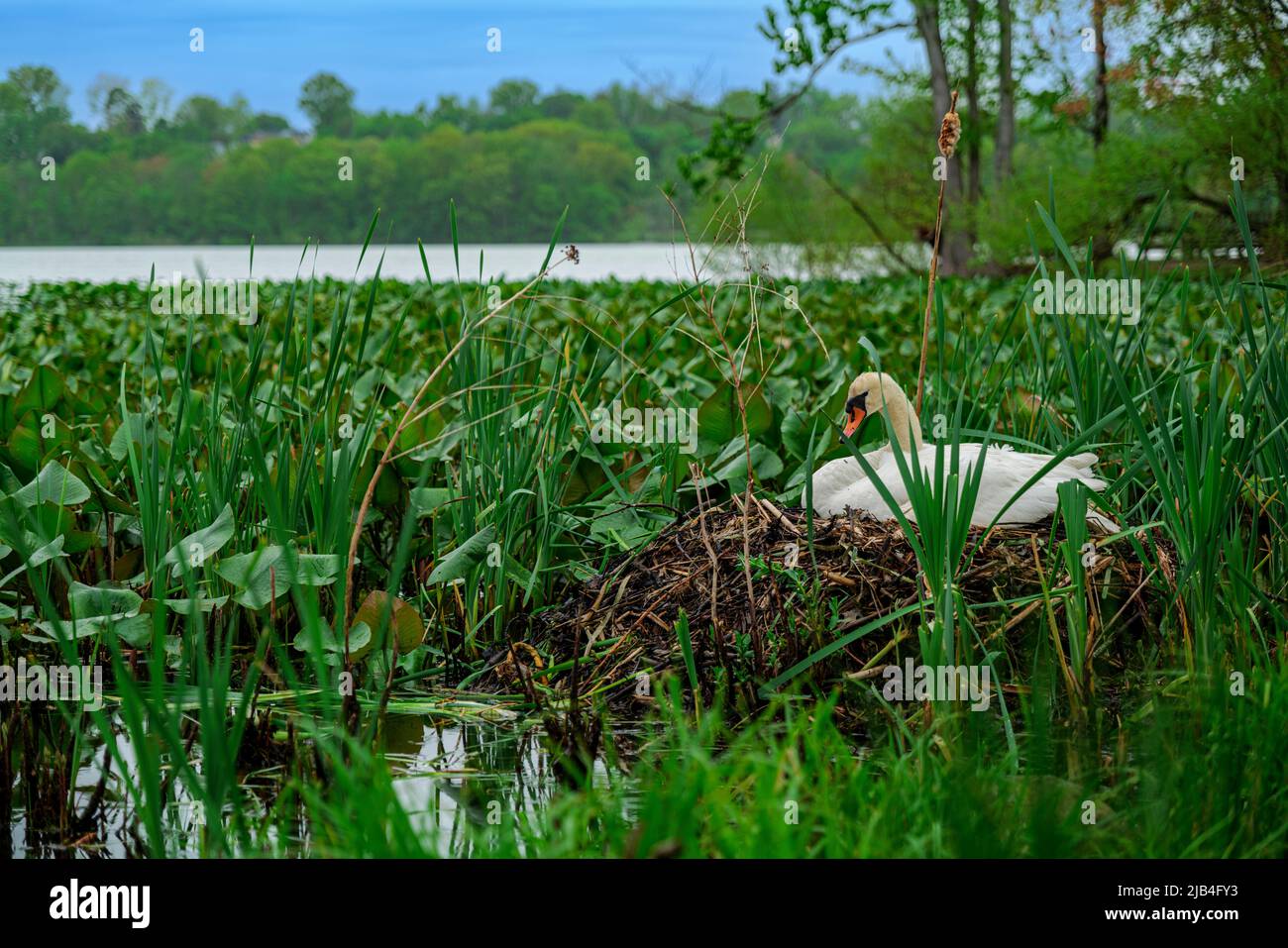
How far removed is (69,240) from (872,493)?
97.8ft

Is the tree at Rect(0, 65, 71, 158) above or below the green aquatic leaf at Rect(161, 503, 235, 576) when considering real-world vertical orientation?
above

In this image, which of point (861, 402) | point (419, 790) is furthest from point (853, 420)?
point (419, 790)

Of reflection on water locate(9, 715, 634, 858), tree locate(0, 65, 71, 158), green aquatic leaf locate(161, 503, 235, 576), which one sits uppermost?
tree locate(0, 65, 71, 158)

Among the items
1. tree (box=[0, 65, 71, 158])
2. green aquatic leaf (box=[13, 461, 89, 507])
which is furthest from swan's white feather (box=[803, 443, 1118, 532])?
tree (box=[0, 65, 71, 158])

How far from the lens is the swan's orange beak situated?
13.3 ft

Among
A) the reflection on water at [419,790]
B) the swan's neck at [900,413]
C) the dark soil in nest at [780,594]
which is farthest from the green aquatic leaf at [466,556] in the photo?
the swan's neck at [900,413]

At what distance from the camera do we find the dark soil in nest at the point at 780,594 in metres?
3.05

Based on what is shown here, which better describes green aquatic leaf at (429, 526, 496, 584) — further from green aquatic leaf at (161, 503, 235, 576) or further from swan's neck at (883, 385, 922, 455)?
swan's neck at (883, 385, 922, 455)

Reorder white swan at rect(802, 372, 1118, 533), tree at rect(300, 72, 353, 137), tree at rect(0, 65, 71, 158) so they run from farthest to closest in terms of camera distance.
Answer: tree at rect(300, 72, 353, 137) → tree at rect(0, 65, 71, 158) → white swan at rect(802, 372, 1118, 533)

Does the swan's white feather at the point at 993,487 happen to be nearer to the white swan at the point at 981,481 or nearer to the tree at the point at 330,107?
the white swan at the point at 981,481

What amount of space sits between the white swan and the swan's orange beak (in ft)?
0.61

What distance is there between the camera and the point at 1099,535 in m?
3.32

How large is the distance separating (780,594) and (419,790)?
42.4 inches
